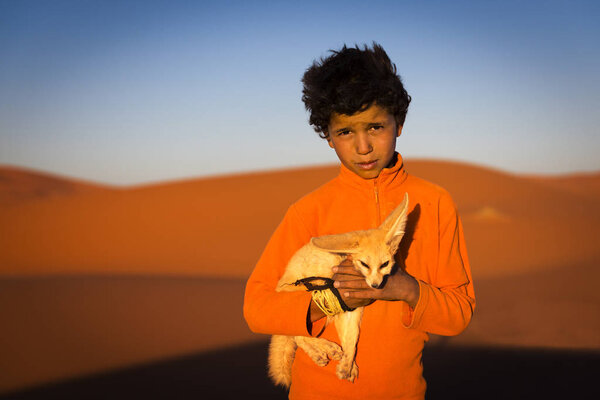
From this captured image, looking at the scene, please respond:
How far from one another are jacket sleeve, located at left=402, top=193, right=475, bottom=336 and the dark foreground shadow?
4887 millimetres

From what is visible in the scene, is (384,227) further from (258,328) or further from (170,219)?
(170,219)

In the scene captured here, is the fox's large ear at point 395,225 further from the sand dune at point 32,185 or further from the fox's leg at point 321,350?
the sand dune at point 32,185

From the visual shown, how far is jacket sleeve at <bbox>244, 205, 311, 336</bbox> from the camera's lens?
5.74 feet

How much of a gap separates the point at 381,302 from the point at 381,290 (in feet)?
0.72

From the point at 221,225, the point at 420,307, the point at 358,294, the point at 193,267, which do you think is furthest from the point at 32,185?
the point at 420,307

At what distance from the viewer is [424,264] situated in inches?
75.3

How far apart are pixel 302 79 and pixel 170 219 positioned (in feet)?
82.7

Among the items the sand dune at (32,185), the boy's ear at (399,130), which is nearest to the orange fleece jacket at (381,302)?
the boy's ear at (399,130)

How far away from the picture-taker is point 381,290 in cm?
165

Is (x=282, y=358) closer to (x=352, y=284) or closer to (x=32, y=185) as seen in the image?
(x=352, y=284)

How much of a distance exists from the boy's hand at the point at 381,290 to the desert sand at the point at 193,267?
24.8 ft

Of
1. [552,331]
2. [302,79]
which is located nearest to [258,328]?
[302,79]

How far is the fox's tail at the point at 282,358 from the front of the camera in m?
2.12

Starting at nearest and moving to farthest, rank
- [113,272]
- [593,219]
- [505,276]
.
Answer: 1. [505,276]
2. [113,272]
3. [593,219]
